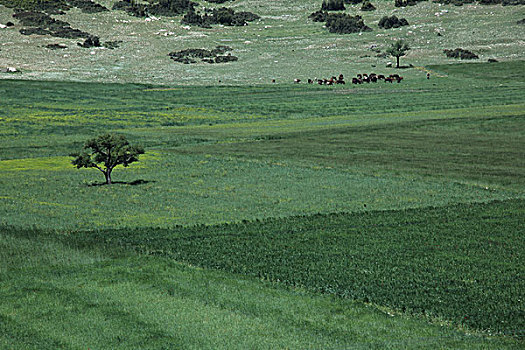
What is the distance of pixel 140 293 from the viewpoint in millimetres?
23562

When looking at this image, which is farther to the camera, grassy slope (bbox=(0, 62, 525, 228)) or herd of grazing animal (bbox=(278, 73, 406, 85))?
herd of grazing animal (bbox=(278, 73, 406, 85))

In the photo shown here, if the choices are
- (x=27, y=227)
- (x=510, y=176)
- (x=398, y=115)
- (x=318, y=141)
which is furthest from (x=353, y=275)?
(x=398, y=115)

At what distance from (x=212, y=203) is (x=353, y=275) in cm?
1806

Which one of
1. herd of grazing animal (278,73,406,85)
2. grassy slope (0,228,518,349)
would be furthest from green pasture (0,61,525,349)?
herd of grazing animal (278,73,406,85)

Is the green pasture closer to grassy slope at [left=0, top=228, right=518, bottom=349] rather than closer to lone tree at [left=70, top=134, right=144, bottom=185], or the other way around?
grassy slope at [left=0, top=228, right=518, bottom=349]

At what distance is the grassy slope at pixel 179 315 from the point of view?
19.0 m

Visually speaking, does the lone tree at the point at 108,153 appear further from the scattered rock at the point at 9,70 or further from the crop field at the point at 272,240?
the scattered rock at the point at 9,70

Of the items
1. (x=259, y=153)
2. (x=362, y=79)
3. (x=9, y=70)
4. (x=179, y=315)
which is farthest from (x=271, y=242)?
(x=9, y=70)

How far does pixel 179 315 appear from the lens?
2102cm

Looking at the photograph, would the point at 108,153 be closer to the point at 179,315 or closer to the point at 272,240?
the point at 272,240

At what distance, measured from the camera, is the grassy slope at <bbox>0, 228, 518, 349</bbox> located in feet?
62.2

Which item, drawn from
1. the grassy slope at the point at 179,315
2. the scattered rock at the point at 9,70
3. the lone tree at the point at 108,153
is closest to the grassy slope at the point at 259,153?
the lone tree at the point at 108,153

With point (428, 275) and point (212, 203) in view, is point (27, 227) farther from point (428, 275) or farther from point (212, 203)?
point (428, 275)

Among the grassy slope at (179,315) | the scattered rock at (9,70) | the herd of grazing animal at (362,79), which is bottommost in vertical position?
the herd of grazing animal at (362,79)
